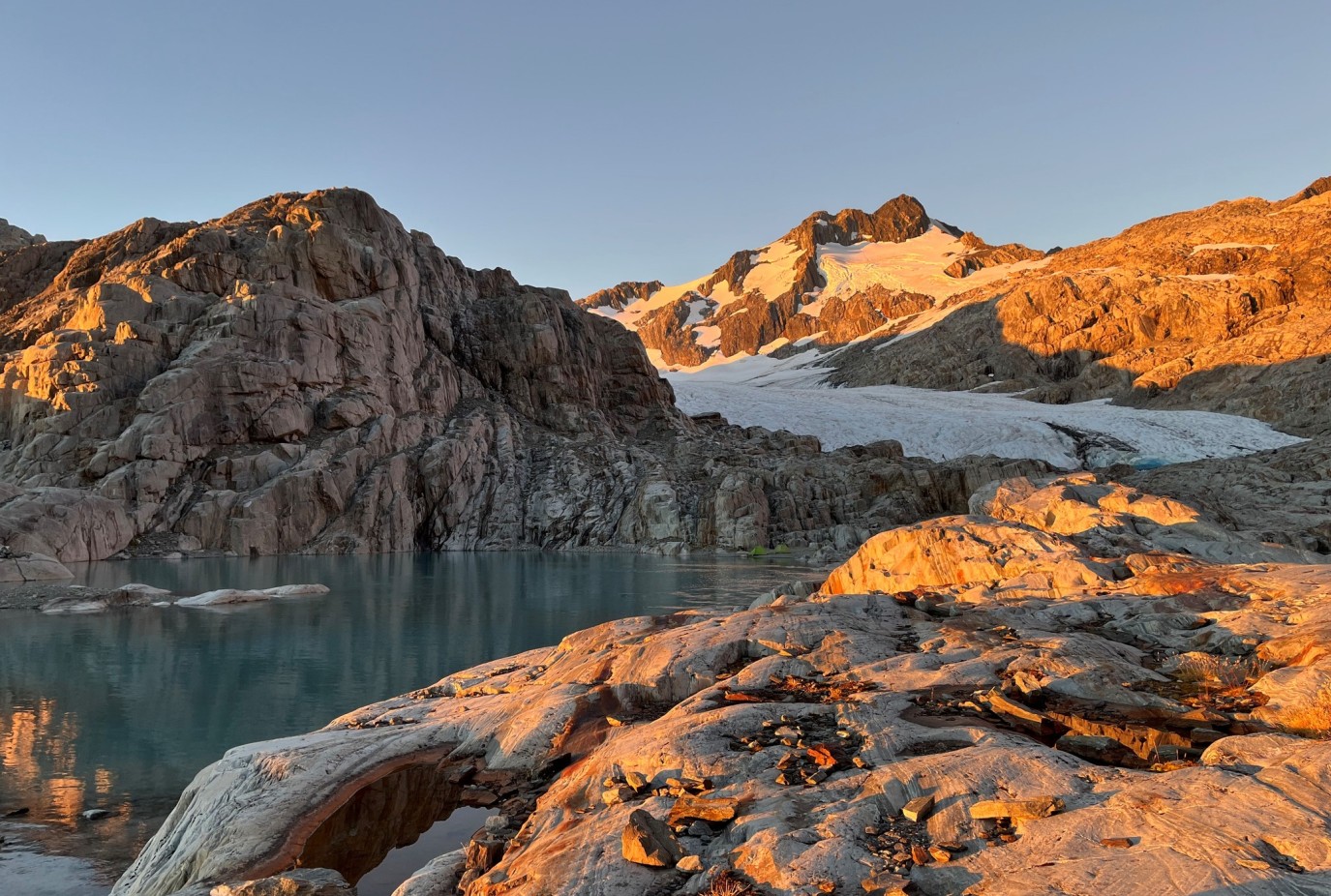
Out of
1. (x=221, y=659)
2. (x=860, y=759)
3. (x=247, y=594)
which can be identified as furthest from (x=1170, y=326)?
(x=860, y=759)

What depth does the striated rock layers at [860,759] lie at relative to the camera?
6816 mm

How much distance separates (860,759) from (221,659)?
23.2 meters

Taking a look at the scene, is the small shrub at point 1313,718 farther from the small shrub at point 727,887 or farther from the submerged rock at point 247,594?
the submerged rock at point 247,594

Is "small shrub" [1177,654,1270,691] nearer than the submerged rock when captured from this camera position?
Yes

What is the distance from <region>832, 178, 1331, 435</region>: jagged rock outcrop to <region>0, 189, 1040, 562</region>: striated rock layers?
37.3 metres

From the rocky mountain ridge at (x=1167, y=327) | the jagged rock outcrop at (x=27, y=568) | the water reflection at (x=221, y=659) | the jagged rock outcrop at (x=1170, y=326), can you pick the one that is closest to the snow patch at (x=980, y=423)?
the rocky mountain ridge at (x=1167, y=327)

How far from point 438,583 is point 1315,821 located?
145ft

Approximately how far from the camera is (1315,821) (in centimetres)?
652

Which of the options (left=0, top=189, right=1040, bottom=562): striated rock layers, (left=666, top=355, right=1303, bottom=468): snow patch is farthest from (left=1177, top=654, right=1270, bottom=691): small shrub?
(left=666, top=355, right=1303, bottom=468): snow patch

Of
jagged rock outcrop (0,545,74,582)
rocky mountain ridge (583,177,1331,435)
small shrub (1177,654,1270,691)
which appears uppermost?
rocky mountain ridge (583,177,1331,435)

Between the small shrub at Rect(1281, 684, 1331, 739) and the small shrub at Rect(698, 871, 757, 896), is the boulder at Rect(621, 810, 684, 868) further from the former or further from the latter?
the small shrub at Rect(1281, 684, 1331, 739)

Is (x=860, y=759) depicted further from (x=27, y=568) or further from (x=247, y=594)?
(x=27, y=568)

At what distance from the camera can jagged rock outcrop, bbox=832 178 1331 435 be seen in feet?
279

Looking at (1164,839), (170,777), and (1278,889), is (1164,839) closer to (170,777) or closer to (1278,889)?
(1278,889)
